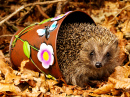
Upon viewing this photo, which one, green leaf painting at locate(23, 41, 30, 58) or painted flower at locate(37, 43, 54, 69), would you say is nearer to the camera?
painted flower at locate(37, 43, 54, 69)

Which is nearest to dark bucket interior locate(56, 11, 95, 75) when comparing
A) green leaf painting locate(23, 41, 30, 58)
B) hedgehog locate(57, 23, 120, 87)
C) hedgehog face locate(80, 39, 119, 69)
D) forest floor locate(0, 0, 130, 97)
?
hedgehog locate(57, 23, 120, 87)

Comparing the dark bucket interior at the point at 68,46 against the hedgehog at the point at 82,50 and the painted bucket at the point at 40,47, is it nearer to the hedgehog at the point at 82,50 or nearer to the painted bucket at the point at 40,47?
the hedgehog at the point at 82,50

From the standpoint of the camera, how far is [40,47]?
2.65m

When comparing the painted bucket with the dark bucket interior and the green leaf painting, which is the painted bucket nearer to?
the green leaf painting

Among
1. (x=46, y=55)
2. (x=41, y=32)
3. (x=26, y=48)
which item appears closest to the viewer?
(x=46, y=55)

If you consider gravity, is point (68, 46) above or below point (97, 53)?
above

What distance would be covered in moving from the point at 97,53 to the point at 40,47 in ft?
2.93

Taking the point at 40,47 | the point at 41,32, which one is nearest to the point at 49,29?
the point at 41,32

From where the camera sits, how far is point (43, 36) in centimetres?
264

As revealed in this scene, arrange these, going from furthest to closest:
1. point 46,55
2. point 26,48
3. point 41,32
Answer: point 26,48
point 41,32
point 46,55

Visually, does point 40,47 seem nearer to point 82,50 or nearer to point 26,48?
point 26,48

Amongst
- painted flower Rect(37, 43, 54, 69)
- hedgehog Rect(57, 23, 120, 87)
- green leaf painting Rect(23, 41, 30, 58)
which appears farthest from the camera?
green leaf painting Rect(23, 41, 30, 58)

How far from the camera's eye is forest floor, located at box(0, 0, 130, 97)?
86.9 inches

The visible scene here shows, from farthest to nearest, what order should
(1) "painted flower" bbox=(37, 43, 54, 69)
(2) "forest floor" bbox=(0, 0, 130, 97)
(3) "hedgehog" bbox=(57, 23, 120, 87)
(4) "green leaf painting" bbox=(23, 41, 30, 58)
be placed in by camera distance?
(4) "green leaf painting" bbox=(23, 41, 30, 58)
(3) "hedgehog" bbox=(57, 23, 120, 87)
(1) "painted flower" bbox=(37, 43, 54, 69)
(2) "forest floor" bbox=(0, 0, 130, 97)
